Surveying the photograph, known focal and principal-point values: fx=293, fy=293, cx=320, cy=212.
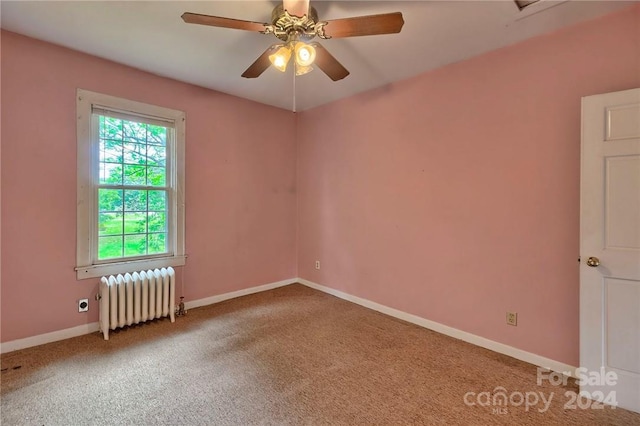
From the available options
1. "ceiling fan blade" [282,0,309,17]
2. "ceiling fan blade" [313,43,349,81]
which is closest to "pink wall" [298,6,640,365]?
"ceiling fan blade" [313,43,349,81]

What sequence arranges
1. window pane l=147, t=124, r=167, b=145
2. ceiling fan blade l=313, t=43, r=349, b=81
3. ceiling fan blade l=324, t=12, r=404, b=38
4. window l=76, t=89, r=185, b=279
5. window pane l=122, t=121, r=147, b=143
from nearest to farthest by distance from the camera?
1. ceiling fan blade l=324, t=12, r=404, b=38
2. ceiling fan blade l=313, t=43, r=349, b=81
3. window l=76, t=89, r=185, b=279
4. window pane l=122, t=121, r=147, b=143
5. window pane l=147, t=124, r=167, b=145

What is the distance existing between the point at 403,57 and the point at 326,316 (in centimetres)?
275

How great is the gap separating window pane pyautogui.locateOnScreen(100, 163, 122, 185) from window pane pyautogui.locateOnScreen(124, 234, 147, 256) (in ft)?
1.86

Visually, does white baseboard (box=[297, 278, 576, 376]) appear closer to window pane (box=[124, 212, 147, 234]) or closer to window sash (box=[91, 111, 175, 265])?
window sash (box=[91, 111, 175, 265])

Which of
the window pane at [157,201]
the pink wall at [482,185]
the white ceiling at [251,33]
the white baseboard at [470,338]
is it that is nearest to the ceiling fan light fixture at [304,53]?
the white ceiling at [251,33]

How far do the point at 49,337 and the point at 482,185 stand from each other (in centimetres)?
408

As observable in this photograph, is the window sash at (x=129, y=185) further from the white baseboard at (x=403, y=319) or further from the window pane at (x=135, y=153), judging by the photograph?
the white baseboard at (x=403, y=319)

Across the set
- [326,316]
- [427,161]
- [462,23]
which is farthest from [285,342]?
[462,23]

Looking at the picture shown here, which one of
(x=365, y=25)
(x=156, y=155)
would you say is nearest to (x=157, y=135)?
(x=156, y=155)

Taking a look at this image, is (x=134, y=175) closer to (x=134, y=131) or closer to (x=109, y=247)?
(x=134, y=131)

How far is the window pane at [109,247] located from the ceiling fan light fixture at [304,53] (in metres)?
2.51

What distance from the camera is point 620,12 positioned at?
1.99m

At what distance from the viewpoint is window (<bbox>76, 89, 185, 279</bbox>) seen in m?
2.74

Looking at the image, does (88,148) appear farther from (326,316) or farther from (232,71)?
(326,316)
